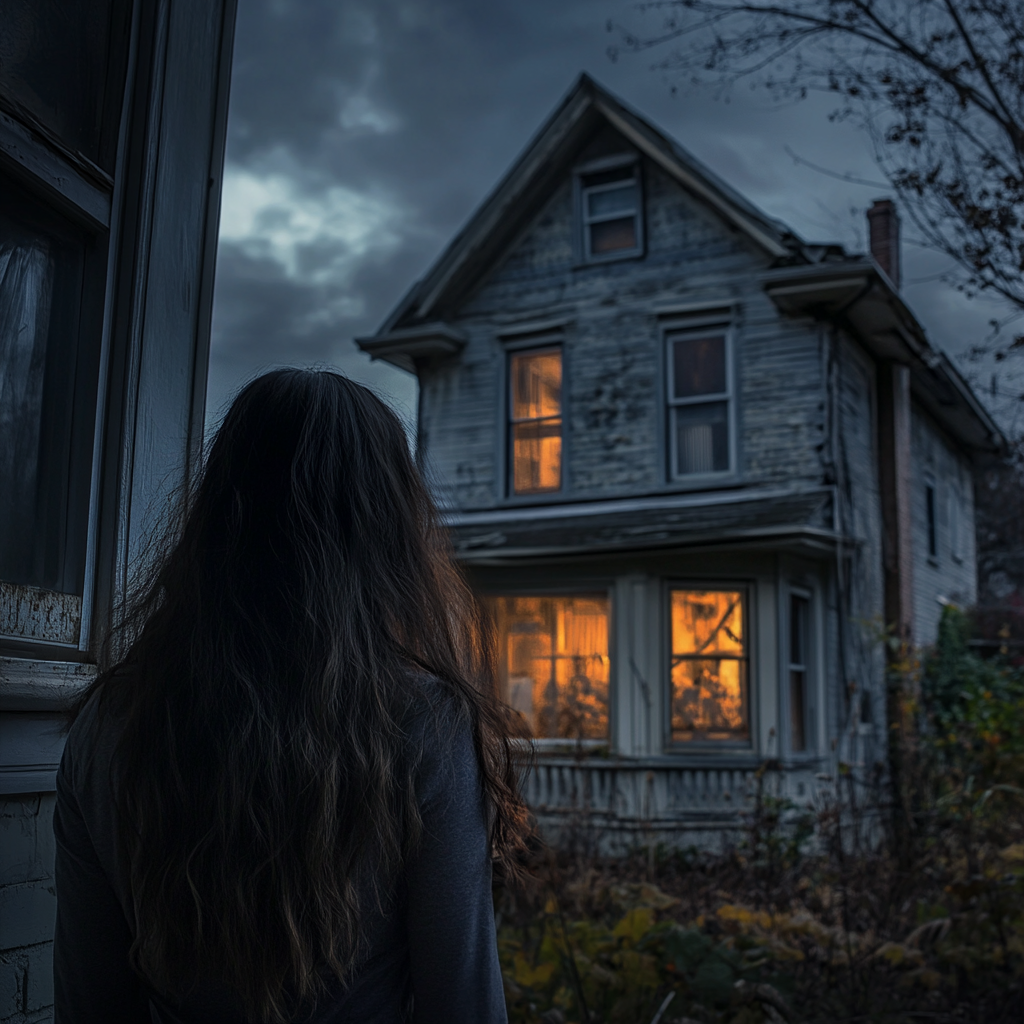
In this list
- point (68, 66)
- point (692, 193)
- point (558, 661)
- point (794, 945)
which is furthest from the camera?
point (692, 193)

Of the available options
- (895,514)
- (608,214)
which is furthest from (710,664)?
(608,214)

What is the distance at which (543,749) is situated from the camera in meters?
11.6

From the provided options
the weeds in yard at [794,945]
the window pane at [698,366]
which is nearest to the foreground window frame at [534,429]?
the window pane at [698,366]

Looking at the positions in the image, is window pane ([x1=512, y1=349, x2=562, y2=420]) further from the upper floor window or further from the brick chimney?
the brick chimney

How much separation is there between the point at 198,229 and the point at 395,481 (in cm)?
113

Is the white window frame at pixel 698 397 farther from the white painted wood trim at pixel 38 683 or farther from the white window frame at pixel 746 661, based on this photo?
the white painted wood trim at pixel 38 683

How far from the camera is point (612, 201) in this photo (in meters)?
12.8

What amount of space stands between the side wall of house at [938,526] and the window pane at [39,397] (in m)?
13.4

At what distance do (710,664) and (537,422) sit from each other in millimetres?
3735

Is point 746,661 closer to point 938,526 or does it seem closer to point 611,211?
point 611,211

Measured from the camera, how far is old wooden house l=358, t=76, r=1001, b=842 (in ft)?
36.3

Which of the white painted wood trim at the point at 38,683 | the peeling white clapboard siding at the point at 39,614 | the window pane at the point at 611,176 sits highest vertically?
the window pane at the point at 611,176

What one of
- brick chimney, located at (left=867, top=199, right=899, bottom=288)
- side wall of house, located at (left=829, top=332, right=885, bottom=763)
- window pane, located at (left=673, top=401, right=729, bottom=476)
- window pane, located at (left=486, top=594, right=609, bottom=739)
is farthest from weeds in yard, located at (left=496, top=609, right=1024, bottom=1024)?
brick chimney, located at (left=867, top=199, right=899, bottom=288)

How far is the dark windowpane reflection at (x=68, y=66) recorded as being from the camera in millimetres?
1883
